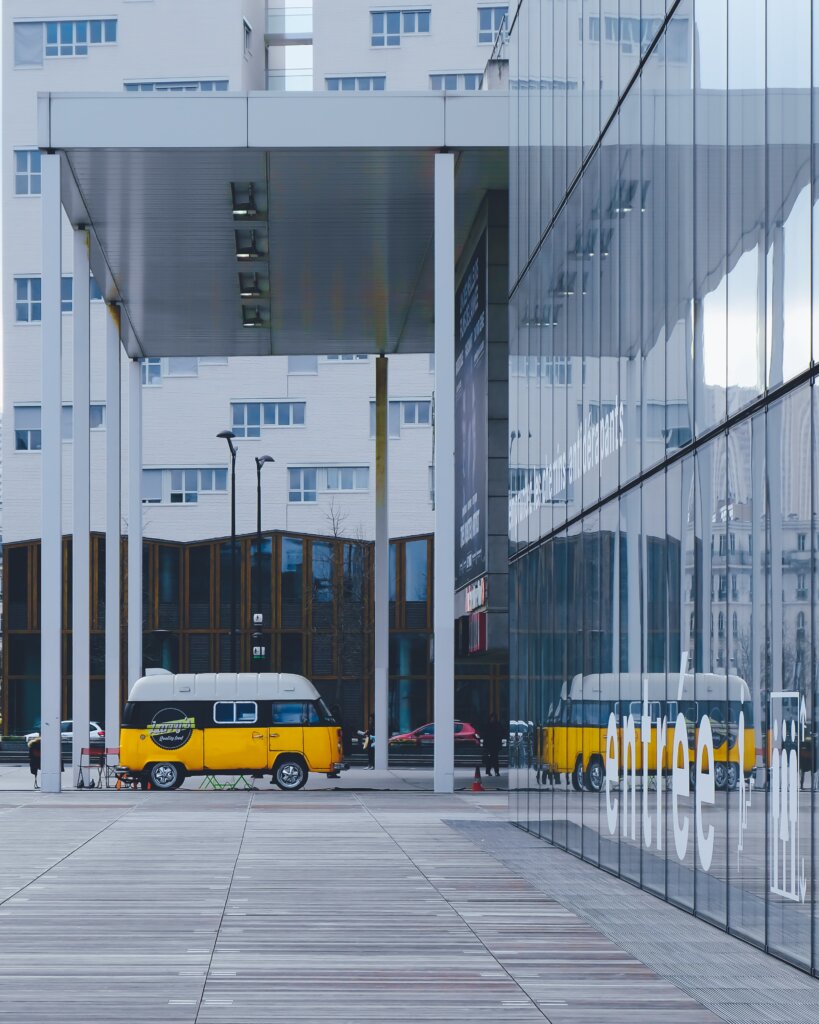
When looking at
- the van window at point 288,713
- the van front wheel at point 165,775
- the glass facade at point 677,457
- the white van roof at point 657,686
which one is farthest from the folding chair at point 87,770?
the white van roof at point 657,686

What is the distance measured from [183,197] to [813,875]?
2553 cm

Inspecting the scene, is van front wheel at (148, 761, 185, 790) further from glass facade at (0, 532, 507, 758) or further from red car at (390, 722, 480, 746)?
glass facade at (0, 532, 507, 758)

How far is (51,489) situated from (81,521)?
9.63 feet

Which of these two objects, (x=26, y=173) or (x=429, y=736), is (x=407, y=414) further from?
(x=26, y=173)

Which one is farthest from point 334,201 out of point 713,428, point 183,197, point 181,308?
point 713,428

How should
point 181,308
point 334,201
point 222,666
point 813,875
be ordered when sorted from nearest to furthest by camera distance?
point 813,875 → point 334,201 → point 181,308 → point 222,666

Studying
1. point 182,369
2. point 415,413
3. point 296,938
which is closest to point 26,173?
point 182,369

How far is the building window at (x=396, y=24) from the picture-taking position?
241 feet

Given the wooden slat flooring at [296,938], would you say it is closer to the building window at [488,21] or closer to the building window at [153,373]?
the building window at [153,373]

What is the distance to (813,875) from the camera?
1002 centimetres

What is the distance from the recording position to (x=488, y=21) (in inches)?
2859

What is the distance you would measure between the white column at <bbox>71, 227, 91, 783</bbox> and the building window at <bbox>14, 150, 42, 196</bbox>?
3778 centimetres

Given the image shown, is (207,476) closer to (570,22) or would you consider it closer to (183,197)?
(183,197)

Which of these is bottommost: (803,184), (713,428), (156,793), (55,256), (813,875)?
(156,793)
